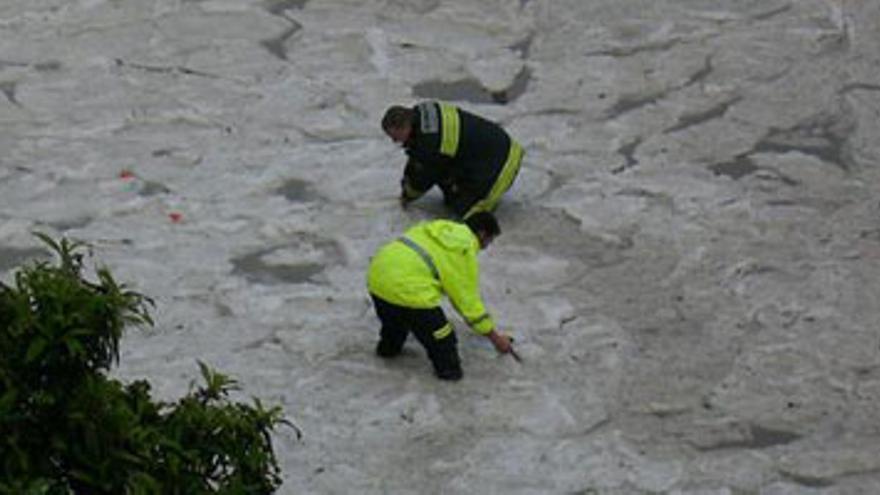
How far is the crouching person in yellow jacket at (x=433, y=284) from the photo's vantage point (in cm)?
848

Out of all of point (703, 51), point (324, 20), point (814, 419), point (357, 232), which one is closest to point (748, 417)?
point (814, 419)

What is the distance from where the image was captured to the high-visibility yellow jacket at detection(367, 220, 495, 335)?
8.47 m

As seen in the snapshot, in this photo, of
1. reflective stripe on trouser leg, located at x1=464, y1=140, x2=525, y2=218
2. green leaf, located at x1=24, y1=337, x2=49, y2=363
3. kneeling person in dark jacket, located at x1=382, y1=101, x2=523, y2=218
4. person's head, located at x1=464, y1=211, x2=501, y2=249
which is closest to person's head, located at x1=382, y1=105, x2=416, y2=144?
kneeling person in dark jacket, located at x1=382, y1=101, x2=523, y2=218

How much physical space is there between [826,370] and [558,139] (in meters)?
3.52

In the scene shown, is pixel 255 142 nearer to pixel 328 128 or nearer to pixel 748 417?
pixel 328 128

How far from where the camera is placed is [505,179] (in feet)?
34.5

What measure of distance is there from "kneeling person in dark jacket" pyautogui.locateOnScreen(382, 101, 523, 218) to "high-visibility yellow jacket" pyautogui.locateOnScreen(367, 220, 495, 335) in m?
1.47

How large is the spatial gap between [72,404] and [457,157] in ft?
21.2

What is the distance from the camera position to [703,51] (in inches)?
529

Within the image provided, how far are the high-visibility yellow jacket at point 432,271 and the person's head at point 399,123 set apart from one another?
4.52 ft

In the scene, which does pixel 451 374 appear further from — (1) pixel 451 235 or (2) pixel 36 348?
(2) pixel 36 348

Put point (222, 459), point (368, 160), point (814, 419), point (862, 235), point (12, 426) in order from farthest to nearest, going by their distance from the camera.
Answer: point (368, 160)
point (862, 235)
point (814, 419)
point (222, 459)
point (12, 426)

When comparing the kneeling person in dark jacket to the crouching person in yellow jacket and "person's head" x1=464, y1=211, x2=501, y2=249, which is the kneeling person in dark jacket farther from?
the crouching person in yellow jacket

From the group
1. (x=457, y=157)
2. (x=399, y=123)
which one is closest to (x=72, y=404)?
(x=399, y=123)
